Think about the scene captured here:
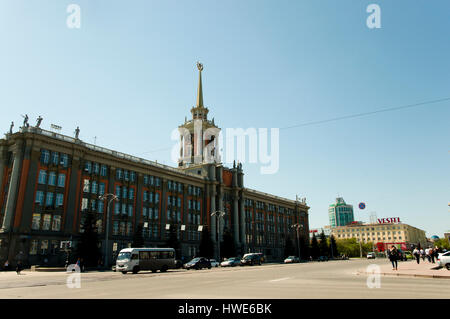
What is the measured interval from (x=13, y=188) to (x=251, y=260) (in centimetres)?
3582

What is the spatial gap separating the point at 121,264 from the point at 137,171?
106 ft

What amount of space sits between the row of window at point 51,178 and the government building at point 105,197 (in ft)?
0.45

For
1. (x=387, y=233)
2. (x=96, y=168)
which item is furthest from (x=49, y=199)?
(x=387, y=233)

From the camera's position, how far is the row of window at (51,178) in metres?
49.8

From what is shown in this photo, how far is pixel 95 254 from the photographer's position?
159 feet

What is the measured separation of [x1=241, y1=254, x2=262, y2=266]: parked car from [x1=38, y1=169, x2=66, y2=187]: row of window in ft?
97.8

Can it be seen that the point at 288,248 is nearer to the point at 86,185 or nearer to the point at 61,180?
the point at 86,185

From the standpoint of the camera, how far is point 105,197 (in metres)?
56.5

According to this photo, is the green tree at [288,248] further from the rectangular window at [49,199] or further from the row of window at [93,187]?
the rectangular window at [49,199]

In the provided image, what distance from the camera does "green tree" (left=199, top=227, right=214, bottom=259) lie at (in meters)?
69.2

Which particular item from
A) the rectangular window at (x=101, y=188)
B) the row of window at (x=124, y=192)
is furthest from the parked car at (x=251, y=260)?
the rectangular window at (x=101, y=188)
